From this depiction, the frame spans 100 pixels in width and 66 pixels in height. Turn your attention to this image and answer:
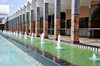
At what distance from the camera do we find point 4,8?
4775 centimetres

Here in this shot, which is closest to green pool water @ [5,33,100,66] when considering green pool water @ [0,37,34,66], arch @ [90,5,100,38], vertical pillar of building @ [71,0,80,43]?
green pool water @ [0,37,34,66]

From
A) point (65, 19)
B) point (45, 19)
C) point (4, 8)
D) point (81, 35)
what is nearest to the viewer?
point (45, 19)

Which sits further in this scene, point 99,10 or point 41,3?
point 41,3

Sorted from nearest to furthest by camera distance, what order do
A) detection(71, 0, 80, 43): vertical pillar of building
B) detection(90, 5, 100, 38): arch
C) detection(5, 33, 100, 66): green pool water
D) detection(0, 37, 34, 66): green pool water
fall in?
1. detection(5, 33, 100, 66): green pool water
2. detection(0, 37, 34, 66): green pool water
3. detection(71, 0, 80, 43): vertical pillar of building
4. detection(90, 5, 100, 38): arch

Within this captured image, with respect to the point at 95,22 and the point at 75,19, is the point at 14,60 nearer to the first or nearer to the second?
the point at 75,19

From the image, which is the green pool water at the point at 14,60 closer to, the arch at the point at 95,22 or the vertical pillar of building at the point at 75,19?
the vertical pillar of building at the point at 75,19

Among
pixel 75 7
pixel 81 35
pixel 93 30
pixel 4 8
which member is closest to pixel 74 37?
pixel 75 7

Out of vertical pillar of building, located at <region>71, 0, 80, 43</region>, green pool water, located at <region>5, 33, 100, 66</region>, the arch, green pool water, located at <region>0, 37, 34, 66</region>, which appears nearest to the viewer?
green pool water, located at <region>5, 33, 100, 66</region>

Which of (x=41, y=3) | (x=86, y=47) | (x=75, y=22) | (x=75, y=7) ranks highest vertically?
(x=41, y=3)

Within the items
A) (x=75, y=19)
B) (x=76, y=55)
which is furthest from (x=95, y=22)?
(x=76, y=55)

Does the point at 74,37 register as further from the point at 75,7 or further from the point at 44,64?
the point at 44,64

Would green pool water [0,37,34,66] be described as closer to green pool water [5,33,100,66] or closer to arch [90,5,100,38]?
green pool water [5,33,100,66]

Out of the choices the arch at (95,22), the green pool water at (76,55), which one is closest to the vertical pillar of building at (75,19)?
the green pool water at (76,55)

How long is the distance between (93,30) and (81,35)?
2436 mm
